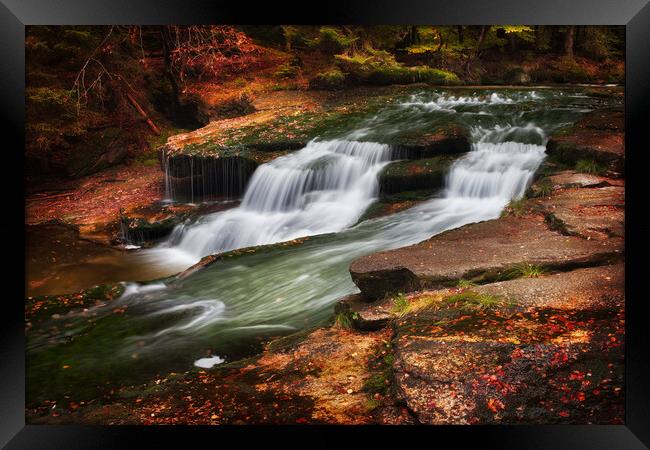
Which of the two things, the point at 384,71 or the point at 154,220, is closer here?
the point at 384,71

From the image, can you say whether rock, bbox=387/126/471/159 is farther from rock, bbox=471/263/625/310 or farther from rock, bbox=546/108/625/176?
rock, bbox=471/263/625/310

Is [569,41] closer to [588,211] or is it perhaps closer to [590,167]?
[590,167]

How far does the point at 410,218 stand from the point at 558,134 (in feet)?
6.56

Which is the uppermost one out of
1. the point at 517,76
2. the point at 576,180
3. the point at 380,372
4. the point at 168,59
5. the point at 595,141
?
the point at 168,59

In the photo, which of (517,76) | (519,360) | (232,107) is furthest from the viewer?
(232,107)

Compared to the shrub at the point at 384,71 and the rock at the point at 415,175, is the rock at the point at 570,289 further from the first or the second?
the shrub at the point at 384,71

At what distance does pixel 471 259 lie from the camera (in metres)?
4.60

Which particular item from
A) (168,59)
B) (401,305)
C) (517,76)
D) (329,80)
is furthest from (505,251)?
(168,59)

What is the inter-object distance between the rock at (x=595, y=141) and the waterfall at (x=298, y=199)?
78.6 inches

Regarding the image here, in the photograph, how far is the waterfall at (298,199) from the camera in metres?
6.80

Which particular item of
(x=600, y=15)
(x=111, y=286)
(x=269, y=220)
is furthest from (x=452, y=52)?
Result: (x=111, y=286)

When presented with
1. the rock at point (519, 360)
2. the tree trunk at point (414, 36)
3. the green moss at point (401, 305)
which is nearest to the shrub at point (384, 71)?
the tree trunk at point (414, 36)

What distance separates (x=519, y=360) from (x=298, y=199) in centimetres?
400

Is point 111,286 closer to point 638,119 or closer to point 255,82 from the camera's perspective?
point 255,82
